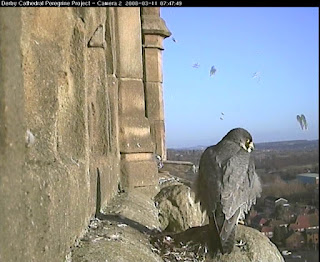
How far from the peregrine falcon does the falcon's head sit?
3cm

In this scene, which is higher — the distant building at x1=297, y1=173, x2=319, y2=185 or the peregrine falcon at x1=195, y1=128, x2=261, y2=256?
the peregrine falcon at x1=195, y1=128, x2=261, y2=256

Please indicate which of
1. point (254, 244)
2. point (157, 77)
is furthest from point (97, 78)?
point (157, 77)

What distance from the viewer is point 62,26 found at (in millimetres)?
2590

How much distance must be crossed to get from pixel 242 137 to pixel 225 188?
739 millimetres

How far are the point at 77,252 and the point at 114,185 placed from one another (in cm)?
237

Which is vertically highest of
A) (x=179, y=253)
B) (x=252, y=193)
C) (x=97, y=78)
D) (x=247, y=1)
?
(x=247, y=1)

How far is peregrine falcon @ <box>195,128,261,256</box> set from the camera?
3242 millimetres

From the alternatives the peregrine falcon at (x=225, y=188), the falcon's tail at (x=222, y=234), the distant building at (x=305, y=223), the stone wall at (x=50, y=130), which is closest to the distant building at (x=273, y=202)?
the distant building at (x=305, y=223)

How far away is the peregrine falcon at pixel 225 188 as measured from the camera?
3.24 m

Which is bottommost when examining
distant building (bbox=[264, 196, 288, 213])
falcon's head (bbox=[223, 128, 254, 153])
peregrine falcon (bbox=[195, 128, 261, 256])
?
distant building (bbox=[264, 196, 288, 213])

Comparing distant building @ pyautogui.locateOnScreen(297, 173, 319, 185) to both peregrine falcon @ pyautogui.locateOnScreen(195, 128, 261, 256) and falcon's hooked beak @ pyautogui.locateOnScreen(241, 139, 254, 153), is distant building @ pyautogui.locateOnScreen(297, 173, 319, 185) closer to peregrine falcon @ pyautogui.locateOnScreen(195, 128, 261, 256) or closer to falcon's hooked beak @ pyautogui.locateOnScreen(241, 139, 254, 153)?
falcon's hooked beak @ pyautogui.locateOnScreen(241, 139, 254, 153)

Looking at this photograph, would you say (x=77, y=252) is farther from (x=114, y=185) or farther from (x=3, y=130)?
(x=114, y=185)

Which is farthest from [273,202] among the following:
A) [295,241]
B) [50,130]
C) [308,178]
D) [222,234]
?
[50,130]

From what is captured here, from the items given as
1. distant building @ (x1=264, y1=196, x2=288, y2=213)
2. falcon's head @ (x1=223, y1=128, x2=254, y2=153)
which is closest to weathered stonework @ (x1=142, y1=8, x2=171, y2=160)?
distant building @ (x1=264, y1=196, x2=288, y2=213)
